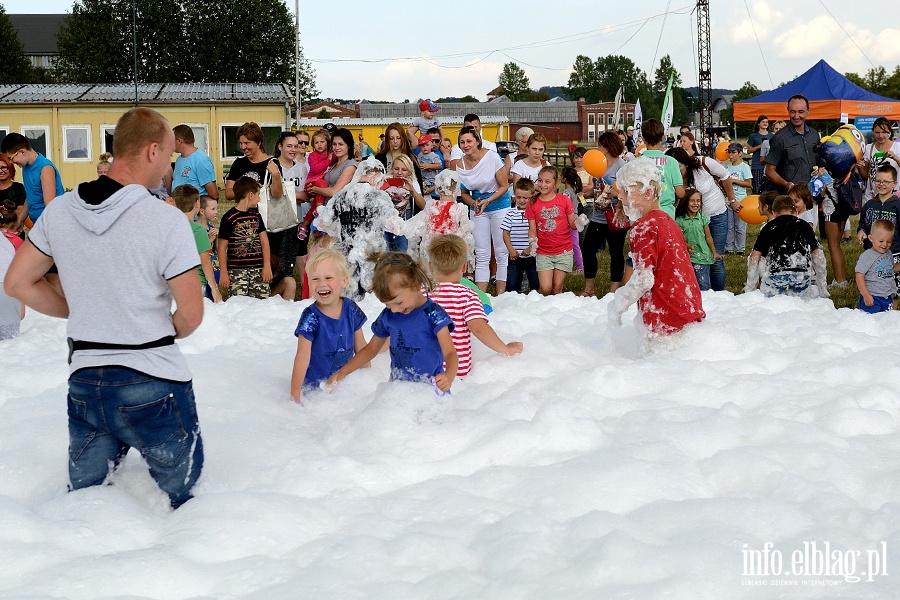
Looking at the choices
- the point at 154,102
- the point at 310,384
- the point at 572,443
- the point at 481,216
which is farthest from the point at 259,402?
the point at 154,102

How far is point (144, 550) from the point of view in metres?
3.68

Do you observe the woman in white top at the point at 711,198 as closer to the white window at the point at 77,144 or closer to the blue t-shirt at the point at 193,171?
the blue t-shirt at the point at 193,171

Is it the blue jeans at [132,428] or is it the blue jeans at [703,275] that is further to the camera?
the blue jeans at [703,275]

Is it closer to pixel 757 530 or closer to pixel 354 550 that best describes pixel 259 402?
pixel 354 550

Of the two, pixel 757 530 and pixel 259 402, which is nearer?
pixel 757 530

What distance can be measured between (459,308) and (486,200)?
478cm

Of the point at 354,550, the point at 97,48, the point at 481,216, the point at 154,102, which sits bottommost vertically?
the point at 354,550

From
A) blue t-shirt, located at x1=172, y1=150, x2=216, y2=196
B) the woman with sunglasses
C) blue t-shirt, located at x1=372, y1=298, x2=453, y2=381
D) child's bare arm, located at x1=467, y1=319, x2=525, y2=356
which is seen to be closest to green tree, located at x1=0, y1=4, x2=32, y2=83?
the woman with sunglasses

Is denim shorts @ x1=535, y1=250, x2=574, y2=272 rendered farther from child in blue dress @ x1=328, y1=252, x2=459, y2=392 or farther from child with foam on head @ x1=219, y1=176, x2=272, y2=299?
child in blue dress @ x1=328, y1=252, x2=459, y2=392

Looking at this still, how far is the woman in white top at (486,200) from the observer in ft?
34.8

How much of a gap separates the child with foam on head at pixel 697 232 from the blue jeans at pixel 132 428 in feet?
23.2

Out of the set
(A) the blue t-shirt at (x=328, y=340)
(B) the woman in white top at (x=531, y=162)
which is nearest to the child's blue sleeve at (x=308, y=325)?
(A) the blue t-shirt at (x=328, y=340)

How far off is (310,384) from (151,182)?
91.4 inches

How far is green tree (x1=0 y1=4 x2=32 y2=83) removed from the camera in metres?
57.2
